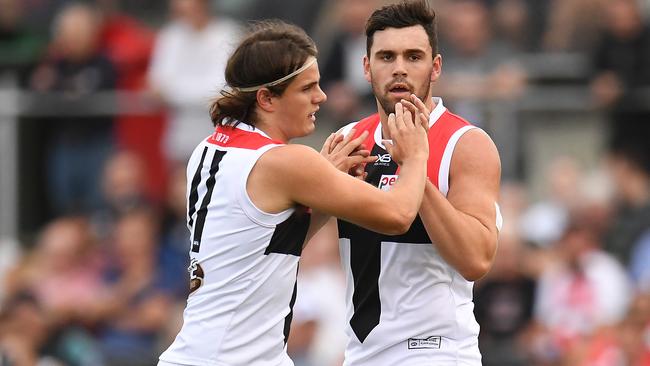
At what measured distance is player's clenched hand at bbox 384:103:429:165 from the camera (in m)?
5.97

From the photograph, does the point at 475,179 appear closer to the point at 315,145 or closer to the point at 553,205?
the point at 553,205

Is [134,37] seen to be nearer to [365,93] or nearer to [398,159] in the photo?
[365,93]

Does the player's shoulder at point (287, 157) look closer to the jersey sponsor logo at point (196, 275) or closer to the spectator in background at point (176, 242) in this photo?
the jersey sponsor logo at point (196, 275)

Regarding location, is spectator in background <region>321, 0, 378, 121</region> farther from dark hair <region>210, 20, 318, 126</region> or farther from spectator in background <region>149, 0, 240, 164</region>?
dark hair <region>210, 20, 318, 126</region>

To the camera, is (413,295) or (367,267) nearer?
(413,295)

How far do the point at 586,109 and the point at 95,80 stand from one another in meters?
4.36

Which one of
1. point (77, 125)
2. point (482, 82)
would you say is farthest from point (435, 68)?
point (77, 125)

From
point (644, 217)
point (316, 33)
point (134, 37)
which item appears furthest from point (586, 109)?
point (134, 37)

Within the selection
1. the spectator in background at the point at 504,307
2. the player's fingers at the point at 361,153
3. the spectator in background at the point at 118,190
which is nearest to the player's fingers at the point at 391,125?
the player's fingers at the point at 361,153

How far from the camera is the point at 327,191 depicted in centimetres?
584

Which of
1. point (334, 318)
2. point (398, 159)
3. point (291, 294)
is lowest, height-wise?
point (334, 318)

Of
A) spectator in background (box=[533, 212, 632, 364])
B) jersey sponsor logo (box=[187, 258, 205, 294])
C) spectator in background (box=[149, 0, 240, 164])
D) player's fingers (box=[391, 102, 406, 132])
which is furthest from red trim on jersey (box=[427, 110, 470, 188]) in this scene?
spectator in background (box=[149, 0, 240, 164])

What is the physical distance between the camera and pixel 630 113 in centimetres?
1159

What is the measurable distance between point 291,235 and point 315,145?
21.3 ft
